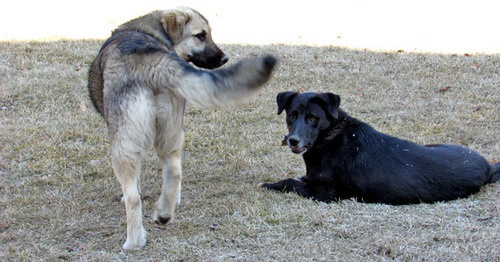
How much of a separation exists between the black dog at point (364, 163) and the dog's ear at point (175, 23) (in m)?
1.25

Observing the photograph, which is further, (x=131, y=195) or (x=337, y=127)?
(x=337, y=127)

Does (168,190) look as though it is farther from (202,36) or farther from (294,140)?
(202,36)

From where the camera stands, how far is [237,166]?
6.62 meters

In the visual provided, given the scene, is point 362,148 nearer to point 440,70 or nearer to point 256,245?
A: point 256,245

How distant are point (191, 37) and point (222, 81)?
2.00 m

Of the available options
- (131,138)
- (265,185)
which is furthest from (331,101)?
(131,138)

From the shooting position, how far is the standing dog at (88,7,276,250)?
3779 millimetres

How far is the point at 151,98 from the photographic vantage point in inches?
166

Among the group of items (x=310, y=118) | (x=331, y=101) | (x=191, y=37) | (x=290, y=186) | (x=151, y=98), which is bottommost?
(x=290, y=186)

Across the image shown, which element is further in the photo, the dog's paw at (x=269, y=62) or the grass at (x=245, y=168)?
the grass at (x=245, y=168)

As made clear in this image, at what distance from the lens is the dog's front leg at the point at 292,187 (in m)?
5.47

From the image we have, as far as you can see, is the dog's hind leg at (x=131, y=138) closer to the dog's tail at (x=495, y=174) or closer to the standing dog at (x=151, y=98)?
the standing dog at (x=151, y=98)

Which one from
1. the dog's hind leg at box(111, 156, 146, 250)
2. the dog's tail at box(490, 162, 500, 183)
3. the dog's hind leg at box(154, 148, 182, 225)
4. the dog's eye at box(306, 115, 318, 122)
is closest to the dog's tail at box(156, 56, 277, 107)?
the dog's hind leg at box(111, 156, 146, 250)

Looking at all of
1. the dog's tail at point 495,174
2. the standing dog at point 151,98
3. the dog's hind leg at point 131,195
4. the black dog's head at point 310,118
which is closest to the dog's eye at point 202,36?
the standing dog at point 151,98
